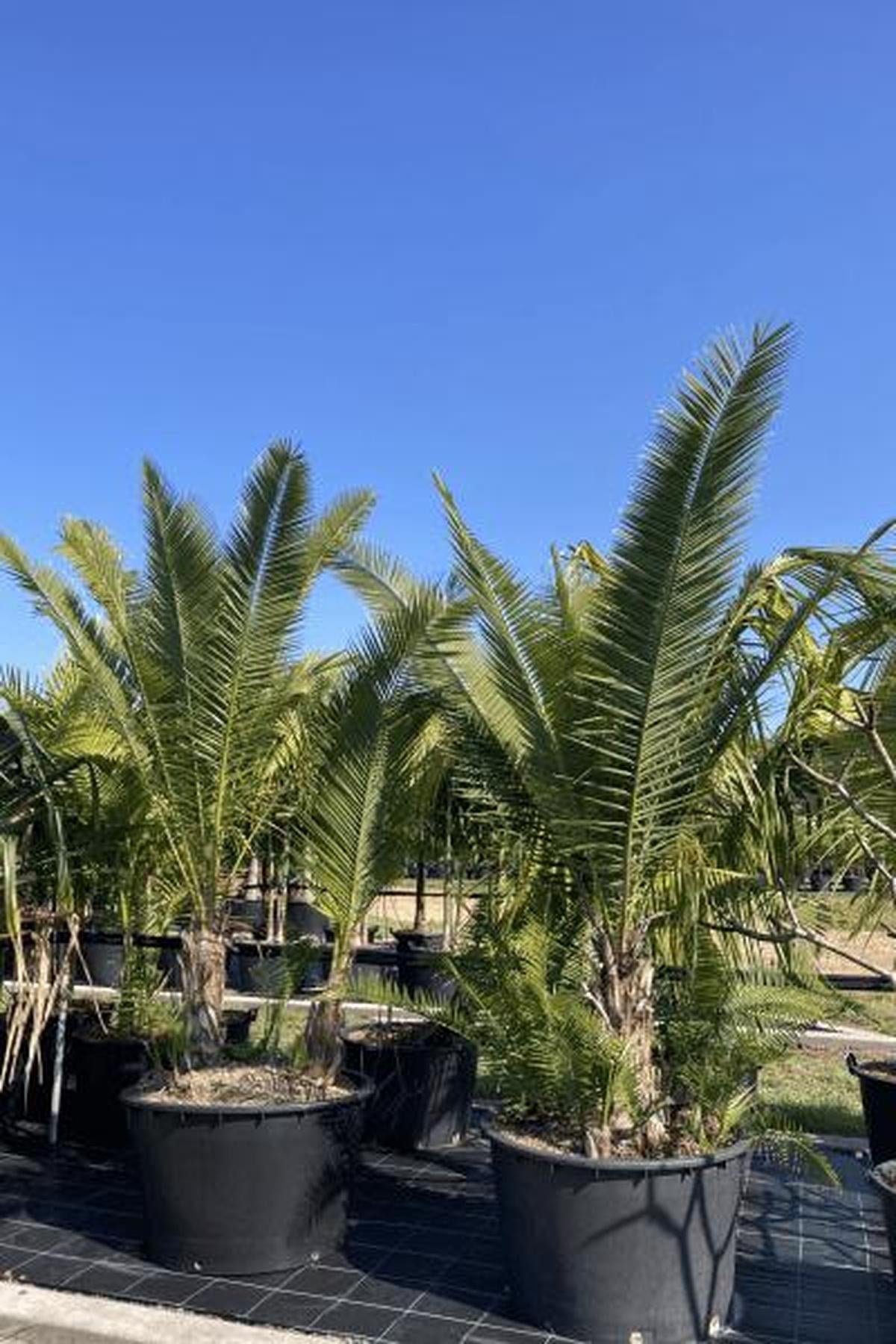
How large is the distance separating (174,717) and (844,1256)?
3729 millimetres

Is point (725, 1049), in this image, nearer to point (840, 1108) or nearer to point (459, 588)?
point (459, 588)

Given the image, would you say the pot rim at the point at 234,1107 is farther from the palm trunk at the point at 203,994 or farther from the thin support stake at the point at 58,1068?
the thin support stake at the point at 58,1068

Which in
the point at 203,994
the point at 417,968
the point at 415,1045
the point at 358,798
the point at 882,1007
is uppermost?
the point at 358,798

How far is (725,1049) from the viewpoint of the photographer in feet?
15.2

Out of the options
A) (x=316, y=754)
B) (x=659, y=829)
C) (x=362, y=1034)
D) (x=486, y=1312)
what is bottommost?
(x=486, y=1312)

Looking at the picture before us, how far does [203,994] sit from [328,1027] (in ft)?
1.98

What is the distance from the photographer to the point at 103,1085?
6785 millimetres

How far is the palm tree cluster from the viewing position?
428 centimetres

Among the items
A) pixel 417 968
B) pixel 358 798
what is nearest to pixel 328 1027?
pixel 358 798

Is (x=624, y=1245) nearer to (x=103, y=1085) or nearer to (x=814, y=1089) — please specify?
(x=103, y=1085)

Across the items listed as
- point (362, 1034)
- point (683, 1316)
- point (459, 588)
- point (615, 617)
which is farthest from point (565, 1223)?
point (362, 1034)

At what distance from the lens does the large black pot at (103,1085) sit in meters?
6.77

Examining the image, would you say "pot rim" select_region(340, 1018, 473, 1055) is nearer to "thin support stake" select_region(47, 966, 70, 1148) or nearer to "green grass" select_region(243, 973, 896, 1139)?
"green grass" select_region(243, 973, 896, 1139)

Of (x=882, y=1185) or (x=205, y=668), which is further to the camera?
(x=205, y=668)
